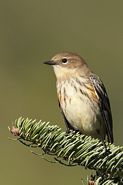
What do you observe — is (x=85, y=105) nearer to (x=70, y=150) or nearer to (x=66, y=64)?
(x=66, y=64)

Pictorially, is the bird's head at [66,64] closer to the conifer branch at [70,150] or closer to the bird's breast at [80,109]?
the bird's breast at [80,109]

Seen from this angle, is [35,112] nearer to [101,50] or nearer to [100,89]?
[101,50]

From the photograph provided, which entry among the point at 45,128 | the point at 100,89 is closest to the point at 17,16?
the point at 100,89

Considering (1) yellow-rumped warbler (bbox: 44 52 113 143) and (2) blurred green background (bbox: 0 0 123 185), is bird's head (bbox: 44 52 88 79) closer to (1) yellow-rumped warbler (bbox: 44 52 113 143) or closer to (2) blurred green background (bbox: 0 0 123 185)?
(1) yellow-rumped warbler (bbox: 44 52 113 143)

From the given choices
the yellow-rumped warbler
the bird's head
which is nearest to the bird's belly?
the yellow-rumped warbler

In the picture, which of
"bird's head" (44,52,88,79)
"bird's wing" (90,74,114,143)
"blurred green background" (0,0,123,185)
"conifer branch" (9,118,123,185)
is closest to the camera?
"conifer branch" (9,118,123,185)

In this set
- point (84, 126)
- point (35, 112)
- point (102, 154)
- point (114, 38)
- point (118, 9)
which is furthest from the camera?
point (118, 9)
